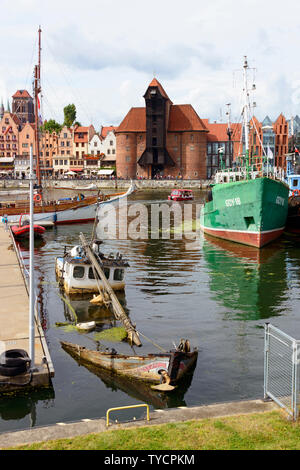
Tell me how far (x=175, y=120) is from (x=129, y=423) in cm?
14766

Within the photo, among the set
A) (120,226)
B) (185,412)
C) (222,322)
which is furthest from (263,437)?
(120,226)

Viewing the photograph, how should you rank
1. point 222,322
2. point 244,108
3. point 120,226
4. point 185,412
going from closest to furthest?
point 185,412 → point 222,322 → point 244,108 → point 120,226

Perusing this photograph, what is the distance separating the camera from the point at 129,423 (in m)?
10.6

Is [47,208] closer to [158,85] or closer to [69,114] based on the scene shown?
[158,85]

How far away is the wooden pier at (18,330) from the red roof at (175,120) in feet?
403

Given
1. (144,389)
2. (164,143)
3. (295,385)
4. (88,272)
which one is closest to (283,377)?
(295,385)

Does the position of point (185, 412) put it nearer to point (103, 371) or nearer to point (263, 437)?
point (263, 437)

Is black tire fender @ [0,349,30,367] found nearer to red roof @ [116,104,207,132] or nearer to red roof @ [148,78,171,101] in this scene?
red roof @ [148,78,171,101]

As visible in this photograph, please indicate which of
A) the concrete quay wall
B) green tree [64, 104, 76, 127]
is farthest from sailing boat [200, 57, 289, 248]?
green tree [64, 104, 76, 127]

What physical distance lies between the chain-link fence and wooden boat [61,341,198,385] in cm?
327

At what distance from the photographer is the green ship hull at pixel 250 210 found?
40.4 meters

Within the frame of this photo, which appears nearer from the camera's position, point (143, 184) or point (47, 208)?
point (47, 208)
